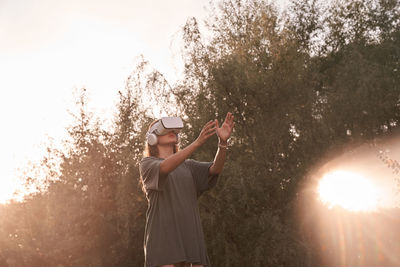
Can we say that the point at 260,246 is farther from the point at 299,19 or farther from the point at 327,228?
the point at 299,19

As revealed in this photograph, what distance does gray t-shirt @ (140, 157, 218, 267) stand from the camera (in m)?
3.17

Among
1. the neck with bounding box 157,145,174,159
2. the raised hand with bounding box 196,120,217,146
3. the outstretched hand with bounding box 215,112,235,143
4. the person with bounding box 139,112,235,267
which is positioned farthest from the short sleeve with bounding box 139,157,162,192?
the outstretched hand with bounding box 215,112,235,143

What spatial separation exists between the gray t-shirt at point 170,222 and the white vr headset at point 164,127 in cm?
20

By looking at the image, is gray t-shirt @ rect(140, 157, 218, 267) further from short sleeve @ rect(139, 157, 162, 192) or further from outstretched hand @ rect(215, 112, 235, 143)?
outstretched hand @ rect(215, 112, 235, 143)

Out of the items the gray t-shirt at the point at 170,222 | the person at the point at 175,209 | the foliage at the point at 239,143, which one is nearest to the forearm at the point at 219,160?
the person at the point at 175,209

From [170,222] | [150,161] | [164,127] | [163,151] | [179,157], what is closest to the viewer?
[179,157]

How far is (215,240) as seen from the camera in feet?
36.3

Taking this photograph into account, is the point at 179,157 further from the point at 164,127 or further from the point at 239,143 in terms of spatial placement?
the point at 239,143

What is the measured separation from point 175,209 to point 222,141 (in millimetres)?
608

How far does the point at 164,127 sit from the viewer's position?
11.5 feet

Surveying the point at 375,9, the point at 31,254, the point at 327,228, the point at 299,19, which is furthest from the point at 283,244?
the point at 375,9

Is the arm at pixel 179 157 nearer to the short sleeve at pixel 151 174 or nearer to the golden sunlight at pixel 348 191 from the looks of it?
the short sleeve at pixel 151 174

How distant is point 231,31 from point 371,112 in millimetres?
4460

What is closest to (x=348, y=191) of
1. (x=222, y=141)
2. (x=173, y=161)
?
(x=222, y=141)
